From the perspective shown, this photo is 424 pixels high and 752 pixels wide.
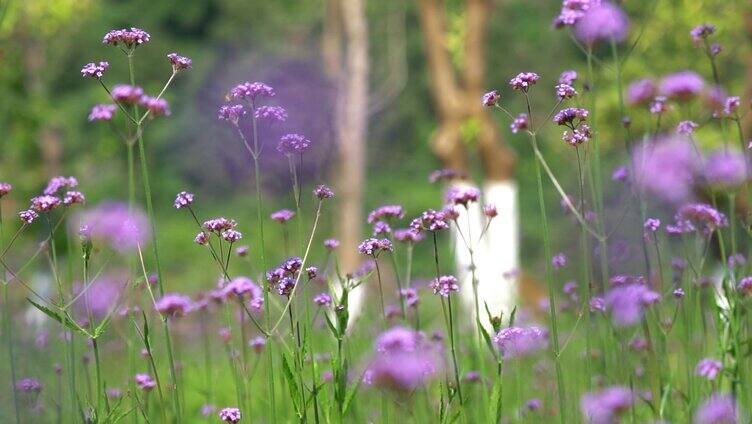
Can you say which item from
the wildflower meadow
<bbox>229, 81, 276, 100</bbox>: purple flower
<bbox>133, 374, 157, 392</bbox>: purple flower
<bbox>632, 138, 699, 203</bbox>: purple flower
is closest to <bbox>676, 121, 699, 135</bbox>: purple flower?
the wildflower meadow

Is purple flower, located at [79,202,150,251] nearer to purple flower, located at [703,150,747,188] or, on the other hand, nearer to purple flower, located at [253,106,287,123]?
purple flower, located at [253,106,287,123]

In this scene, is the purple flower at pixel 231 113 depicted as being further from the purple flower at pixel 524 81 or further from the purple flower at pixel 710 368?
the purple flower at pixel 710 368

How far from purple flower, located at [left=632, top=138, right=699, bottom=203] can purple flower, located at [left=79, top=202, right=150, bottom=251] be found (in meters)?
1.68

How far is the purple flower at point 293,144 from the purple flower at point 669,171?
1.20 meters

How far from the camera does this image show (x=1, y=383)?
479cm

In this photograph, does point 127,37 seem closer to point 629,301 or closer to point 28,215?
point 28,215

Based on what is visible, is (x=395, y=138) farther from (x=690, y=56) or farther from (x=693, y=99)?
(x=693, y=99)

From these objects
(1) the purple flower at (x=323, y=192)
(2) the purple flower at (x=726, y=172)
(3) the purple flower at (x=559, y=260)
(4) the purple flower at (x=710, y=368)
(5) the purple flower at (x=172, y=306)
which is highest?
(2) the purple flower at (x=726, y=172)

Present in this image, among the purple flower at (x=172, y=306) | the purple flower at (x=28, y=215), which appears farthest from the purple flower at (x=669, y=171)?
the purple flower at (x=28, y=215)

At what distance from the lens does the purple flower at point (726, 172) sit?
371cm

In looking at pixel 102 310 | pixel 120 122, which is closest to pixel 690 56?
pixel 120 122

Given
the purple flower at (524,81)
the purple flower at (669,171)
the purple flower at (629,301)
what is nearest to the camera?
the purple flower at (524,81)

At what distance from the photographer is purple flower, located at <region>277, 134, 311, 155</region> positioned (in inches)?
123

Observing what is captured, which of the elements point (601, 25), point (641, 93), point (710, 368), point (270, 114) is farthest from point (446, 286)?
point (641, 93)
